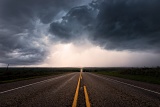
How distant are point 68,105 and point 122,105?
1894mm

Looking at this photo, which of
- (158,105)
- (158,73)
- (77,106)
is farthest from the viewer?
(158,73)

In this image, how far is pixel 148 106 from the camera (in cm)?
480

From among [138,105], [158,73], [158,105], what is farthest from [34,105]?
[158,73]

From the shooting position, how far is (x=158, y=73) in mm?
24359

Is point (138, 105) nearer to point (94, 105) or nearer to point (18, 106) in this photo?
point (94, 105)

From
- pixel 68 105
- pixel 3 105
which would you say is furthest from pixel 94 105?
pixel 3 105

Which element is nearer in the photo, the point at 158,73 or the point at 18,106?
the point at 18,106

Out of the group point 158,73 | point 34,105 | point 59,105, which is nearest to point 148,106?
point 59,105

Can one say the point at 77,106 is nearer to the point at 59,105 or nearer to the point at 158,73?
the point at 59,105

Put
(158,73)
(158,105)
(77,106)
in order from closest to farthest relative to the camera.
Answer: (77,106) < (158,105) < (158,73)

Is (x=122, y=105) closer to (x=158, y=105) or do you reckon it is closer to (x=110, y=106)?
(x=110, y=106)

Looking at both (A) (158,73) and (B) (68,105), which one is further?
(A) (158,73)

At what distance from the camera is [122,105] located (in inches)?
192

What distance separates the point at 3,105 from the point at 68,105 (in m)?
2.23
